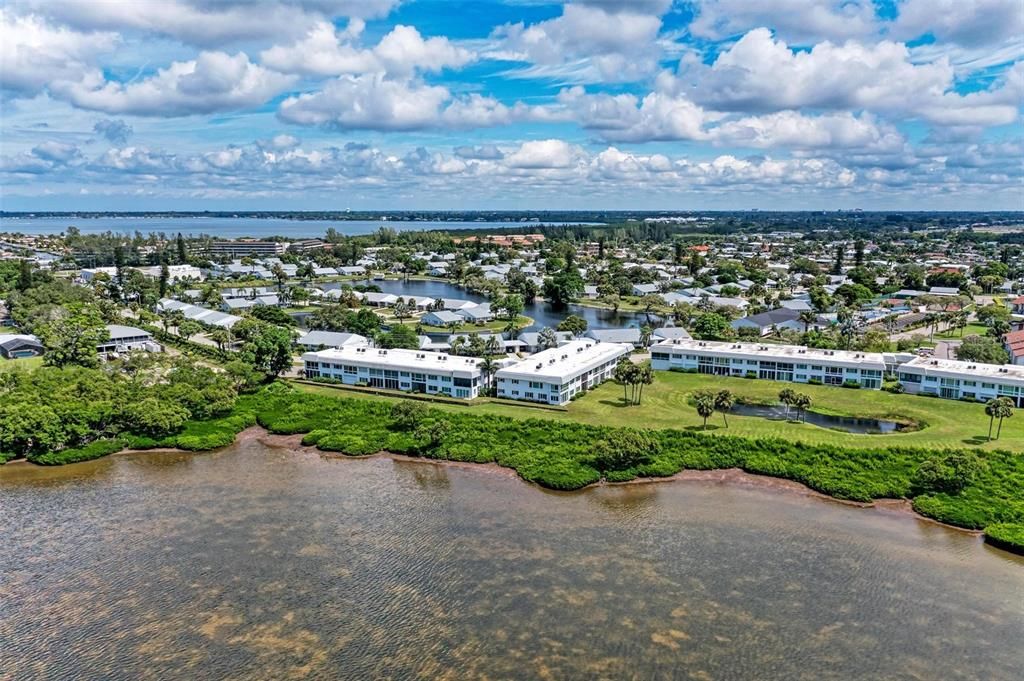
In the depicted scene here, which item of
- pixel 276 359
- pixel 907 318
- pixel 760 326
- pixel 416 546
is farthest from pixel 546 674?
pixel 907 318

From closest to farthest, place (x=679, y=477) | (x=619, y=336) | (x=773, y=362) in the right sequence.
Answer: (x=679, y=477)
(x=773, y=362)
(x=619, y=336)

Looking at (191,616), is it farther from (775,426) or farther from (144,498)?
(775,426)

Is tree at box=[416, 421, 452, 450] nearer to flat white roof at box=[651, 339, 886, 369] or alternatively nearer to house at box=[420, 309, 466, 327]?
flat white roof at box=[651, 339, 886, 369]

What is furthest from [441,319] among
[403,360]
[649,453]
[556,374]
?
[649,453]

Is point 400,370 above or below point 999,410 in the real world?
below

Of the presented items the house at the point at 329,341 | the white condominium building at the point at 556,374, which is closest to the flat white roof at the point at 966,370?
the white condominium building at the point at 556,374

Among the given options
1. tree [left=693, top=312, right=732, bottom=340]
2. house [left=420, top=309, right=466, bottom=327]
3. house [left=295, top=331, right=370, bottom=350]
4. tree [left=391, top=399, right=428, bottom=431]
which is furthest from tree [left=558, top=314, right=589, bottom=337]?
tree [left=391, top=399, right=428, bottom=431]

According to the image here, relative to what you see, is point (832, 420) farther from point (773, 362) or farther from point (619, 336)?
point (619, 336)

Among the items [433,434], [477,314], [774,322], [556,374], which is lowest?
[433,434]

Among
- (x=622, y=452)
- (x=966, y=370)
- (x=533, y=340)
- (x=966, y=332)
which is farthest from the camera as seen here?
(x=966, y=332)
